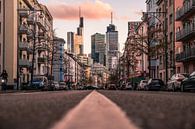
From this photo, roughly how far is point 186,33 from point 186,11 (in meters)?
2.86

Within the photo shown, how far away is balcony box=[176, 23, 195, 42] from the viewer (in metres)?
53.6

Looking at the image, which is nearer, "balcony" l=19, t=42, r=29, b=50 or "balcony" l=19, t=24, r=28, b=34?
"balcony" l=19, t=42, r=29, b=50

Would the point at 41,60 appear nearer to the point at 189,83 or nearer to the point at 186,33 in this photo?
the point at 186,33

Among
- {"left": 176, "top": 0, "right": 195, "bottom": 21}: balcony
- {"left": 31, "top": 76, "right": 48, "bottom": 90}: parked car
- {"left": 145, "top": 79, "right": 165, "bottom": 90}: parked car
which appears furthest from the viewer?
{"left": 31, "top": 76, "right": 48, "bottom": 90}: parked car

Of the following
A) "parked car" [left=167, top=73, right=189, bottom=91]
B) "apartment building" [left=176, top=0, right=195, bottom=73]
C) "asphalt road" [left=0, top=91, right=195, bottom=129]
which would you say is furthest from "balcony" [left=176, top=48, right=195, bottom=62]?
"asphalt road" [left=0, top=91, right=195, bottom=129]

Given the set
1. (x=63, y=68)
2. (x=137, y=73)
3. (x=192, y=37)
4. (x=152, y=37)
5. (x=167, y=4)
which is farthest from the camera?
(x=63, y=68)

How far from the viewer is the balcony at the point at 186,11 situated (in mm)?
54203

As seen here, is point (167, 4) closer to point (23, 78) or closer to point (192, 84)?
point (23, 78)

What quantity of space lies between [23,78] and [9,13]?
14.6 metres

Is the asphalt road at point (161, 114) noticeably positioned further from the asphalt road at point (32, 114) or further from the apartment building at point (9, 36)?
the apartment building at point (9, 36)


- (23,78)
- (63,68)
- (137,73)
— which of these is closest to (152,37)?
(23,78)

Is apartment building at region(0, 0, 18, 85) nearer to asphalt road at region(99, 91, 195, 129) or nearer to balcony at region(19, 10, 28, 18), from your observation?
balcony at region(19, 10, 28, 18)

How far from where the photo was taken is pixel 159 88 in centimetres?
4659

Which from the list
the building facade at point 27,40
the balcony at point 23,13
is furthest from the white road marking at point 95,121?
the balcony at point 23,13
